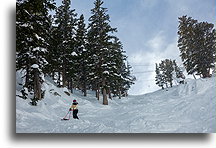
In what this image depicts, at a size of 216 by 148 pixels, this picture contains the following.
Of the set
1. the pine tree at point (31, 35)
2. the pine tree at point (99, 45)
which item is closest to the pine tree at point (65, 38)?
the pine tree at point (99, 45)

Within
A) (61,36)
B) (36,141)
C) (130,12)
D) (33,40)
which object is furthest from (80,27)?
(36,141)

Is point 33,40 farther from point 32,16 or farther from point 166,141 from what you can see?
point 166,141

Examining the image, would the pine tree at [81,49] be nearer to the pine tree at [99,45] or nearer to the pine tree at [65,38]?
the pine tree at [65,38]

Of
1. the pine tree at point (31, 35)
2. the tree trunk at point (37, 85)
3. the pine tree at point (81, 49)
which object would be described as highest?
the pine tree at point (81, 49)

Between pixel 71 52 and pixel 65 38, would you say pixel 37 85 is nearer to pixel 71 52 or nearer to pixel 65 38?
pixel 71 52

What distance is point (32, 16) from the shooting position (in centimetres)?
665

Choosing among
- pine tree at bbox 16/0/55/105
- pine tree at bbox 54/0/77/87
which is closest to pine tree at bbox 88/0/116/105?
pine tree at bbox 54/0/77/87

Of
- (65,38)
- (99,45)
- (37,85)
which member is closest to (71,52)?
(65,38)

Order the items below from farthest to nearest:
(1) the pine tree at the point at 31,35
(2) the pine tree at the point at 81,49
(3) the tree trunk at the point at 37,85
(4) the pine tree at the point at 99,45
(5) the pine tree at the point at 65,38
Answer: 1. (2) the pine tree at the point at 81,49
2. (5) the pine tree at the point at 65,38
3. (4) the pine tree at the point at 99,45
4. (3) the tree trunk at the point at 37,85
5. (1) the pine tree at the point at 31,35

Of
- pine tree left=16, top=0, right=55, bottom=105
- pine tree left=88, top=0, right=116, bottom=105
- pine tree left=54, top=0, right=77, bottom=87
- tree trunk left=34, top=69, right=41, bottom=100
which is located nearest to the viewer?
pine tree left=16, top=0, right=55, bottom=105

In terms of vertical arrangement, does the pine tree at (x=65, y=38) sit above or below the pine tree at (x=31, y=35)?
above

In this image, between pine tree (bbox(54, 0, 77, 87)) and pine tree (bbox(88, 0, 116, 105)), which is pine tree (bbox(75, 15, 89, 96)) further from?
pine tree (bbox(88, 0, 116, 105))

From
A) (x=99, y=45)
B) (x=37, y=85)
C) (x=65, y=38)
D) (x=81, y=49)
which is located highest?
(x=65, y=38)
